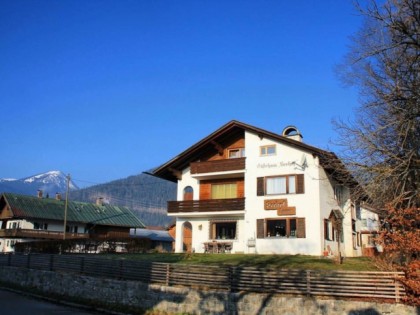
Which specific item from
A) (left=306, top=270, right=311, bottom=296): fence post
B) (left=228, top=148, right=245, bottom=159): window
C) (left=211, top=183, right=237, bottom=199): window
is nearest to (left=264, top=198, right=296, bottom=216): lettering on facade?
(left=211, top=183, right=237, bottom=199): window

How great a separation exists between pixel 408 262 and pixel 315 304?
136 inches

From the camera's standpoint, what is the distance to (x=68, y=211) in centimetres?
6094

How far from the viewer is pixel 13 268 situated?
85.6ft

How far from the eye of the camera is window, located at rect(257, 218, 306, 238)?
30.0 metres

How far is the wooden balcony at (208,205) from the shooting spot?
32.6 meters

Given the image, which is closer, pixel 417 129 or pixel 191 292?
pixel 191 292

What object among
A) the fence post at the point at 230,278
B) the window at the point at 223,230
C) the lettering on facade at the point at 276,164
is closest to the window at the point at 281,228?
the window at the point at 223,230

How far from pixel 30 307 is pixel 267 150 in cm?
1948

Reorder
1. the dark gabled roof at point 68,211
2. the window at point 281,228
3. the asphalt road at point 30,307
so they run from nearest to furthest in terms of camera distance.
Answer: the asphalt road at point 30,307 < the window at point 281,228 < the dark gabled roof at point 68,211

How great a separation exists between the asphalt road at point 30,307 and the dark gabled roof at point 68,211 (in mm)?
35772

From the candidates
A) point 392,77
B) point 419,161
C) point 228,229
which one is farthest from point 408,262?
point 228,229

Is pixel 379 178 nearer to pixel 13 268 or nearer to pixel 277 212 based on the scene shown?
pixel 277 212

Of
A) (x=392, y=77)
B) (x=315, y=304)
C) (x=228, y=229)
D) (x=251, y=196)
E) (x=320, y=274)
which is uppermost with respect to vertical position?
(x=392, y=77)

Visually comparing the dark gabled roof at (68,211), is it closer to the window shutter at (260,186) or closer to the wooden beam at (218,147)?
the wooden beam at (218,147)
